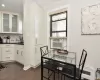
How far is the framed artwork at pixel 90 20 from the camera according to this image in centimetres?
246

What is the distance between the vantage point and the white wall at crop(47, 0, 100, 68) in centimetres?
253

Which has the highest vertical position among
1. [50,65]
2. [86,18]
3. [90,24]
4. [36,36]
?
[86,18]

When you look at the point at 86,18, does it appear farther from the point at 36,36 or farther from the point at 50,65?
A: the point at 36,36

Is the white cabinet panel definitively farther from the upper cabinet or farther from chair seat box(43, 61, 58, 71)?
chair seat box(43, 61, 58, 71)

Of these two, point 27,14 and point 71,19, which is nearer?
point 71,19

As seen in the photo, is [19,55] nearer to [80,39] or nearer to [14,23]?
[14,23]

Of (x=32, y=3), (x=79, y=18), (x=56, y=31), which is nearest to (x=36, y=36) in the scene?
(x=56, y=31)

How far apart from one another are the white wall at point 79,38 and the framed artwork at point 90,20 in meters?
0.10

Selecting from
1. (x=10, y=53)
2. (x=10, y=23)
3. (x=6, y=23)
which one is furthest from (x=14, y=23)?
(x=10, y=53)

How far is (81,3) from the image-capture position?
2773 mm

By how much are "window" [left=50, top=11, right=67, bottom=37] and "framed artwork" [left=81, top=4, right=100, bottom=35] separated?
2.75 feet

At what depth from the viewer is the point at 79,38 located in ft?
9.42

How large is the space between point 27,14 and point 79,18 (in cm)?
194

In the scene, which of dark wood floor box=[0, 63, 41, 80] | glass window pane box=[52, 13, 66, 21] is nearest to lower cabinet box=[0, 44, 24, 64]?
dark wood floor box=[0, 63, 41, 80]
